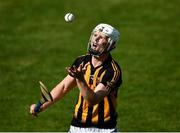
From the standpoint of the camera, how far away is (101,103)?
36.5 ft

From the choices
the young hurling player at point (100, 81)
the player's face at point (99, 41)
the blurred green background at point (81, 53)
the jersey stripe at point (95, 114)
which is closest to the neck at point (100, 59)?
the young hurling player at point (100, 81)

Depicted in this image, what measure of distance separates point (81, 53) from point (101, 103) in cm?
876

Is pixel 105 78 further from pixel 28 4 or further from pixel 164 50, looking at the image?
pixel 28 4

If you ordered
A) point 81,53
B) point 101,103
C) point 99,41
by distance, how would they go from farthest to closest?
point 81,53, point 101,103, point 99,41

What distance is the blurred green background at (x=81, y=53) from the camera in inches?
648

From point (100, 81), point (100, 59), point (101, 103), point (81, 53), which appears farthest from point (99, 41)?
point (81, 53)

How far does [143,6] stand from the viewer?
893 inches

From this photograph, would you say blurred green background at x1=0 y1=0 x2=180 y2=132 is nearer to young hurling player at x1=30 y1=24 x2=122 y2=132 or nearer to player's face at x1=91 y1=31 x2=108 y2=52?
young hurling player at x1=30 y1=24 x2=122 y2=132

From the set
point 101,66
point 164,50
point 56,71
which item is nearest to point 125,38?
point 164,50

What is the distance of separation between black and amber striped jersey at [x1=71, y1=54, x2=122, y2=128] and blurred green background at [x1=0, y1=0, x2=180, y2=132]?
469cm

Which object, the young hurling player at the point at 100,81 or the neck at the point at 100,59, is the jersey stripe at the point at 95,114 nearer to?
the young hurling player at the point at 100,81

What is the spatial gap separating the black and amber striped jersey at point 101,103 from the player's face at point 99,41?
1.03ft

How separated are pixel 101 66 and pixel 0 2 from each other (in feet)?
41.0

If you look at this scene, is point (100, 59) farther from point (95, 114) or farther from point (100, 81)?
point (95, 114)
